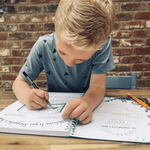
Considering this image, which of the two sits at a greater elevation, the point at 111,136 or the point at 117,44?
the point at 117,44

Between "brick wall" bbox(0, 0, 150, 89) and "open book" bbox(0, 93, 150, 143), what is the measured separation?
88 centimetres

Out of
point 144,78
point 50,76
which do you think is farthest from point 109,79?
→ point 144,78

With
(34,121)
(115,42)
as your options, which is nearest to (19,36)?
(115,42)

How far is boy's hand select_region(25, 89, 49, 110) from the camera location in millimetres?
498

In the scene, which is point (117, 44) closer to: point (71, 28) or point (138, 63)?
point (138, 63)

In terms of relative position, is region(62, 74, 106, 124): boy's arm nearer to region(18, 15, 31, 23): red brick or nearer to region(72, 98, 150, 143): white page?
region(72, 98, 150, 143): white page

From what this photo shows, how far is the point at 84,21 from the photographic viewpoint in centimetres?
38

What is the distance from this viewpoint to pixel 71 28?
39cm

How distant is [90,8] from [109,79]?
58cm

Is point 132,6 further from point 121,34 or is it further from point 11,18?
point 11,18

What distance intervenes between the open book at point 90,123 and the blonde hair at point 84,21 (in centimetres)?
22

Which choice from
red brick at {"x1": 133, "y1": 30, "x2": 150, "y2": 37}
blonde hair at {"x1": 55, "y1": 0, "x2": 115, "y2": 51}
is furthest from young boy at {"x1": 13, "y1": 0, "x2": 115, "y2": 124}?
red brick at {"x1": 133, "y1": 30, "x2": 150, "y2": 37}

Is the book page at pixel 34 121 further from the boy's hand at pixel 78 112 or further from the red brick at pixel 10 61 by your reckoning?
the red brick at pixel 10 61

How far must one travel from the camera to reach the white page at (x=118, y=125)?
34 centimetres
